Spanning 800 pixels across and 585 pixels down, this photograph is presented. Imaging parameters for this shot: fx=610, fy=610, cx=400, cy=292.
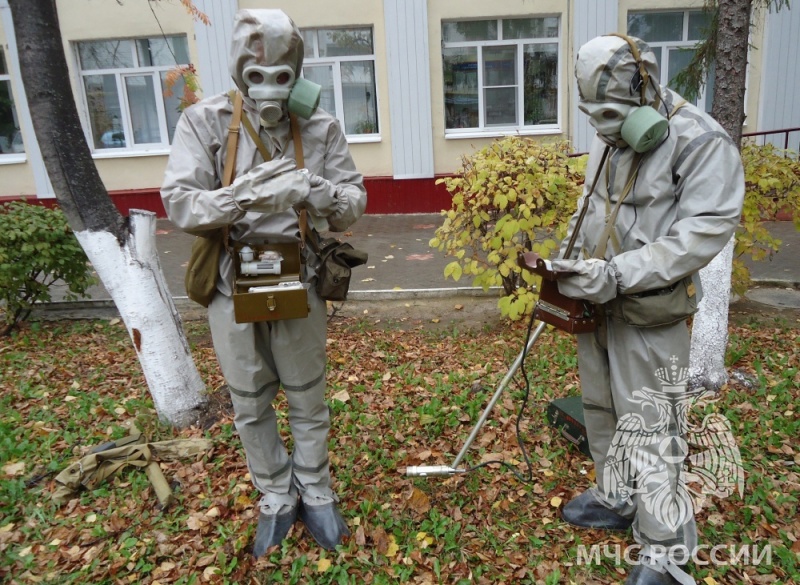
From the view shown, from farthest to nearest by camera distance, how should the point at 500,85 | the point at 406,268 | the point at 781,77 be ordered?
the point at 500,85, the point at 781,77, the point at 406,268

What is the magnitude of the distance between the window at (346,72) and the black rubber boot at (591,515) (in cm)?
954

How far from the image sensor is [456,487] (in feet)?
10.3

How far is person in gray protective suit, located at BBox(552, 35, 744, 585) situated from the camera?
6.73 ft

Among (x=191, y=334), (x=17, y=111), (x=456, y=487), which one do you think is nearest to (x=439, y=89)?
(x=191, y=334)

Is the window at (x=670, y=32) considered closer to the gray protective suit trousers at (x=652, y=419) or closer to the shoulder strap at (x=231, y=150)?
the gray protective suit trousers at (x=652, y=419)

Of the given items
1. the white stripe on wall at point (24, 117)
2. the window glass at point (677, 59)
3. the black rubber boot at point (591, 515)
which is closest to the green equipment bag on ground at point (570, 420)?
the black rubber boot at point (591, 515)

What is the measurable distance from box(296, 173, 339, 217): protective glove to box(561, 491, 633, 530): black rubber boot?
1.77 meters

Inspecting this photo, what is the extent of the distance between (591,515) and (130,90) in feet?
38.8

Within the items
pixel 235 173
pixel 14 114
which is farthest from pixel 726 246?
pixel 14 114

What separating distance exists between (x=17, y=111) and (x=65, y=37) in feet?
5.78

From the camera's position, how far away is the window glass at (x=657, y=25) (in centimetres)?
1095

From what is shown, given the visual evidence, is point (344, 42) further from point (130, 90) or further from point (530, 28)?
point (130, 90)

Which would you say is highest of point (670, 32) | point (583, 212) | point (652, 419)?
point (670, 32)

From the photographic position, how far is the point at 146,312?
3742 mm
